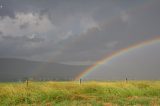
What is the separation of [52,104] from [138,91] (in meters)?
12.6

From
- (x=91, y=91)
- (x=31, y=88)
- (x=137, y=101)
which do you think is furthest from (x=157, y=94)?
(x=31, y=88)

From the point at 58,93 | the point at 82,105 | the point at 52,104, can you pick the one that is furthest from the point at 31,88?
the point at 82,105

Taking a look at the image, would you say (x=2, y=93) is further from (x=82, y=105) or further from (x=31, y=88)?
(x=82, y=105)

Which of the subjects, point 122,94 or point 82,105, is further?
point 122,94

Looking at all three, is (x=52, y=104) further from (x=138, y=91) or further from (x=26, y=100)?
(x=138, y=91)

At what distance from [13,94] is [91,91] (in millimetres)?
9902

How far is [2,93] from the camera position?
29234 mm

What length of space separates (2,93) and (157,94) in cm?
1508

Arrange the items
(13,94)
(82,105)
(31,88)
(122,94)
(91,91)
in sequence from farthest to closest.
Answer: (91,91) → (122,94) → (31,88) → (13,94) → (82,105)

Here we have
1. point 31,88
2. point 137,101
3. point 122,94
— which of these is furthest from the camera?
point 122,94

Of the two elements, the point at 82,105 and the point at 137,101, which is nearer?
the point at 82,105

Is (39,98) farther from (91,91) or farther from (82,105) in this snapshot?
(91,91)

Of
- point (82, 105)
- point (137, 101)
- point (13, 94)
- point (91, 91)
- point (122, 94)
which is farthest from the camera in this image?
point (91, 91)

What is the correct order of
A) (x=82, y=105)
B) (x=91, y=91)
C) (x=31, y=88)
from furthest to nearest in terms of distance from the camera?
(x=91, y=91), (x=31, y=88), (x=82, y=105)
